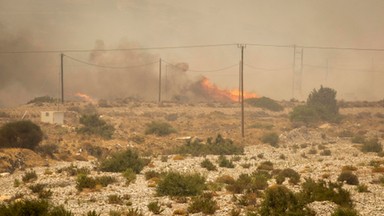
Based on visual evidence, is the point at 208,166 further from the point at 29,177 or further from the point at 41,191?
the point at 41,191

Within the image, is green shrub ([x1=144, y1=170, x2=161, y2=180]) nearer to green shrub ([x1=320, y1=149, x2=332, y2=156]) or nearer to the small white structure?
green shrub ([x1=320, y1=149, x2=332, y2=156])

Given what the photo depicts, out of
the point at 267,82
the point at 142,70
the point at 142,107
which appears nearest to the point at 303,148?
the point at 142,107

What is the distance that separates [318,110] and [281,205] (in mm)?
56603

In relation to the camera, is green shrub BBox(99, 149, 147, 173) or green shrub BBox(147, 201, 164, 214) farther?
green shrub BBox(99, 149, 147, 173)

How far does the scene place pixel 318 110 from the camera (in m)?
70.2

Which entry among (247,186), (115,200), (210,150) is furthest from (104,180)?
(210,150)

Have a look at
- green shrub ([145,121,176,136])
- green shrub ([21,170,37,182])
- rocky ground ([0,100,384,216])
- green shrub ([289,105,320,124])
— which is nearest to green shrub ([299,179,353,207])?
rocky ground ([0,100,384,216])

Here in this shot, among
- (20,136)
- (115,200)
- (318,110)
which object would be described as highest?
(318,110)

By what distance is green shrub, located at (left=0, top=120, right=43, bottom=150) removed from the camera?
110 feet

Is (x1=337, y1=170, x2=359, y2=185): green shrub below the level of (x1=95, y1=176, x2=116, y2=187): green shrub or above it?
above

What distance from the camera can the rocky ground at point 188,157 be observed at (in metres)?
19.1

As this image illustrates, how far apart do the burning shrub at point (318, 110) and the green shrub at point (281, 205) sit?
51179 millimetres

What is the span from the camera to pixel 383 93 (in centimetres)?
14275

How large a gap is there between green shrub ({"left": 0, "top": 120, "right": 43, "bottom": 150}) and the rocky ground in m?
1.57
